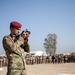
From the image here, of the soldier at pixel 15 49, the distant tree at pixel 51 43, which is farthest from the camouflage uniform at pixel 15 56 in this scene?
the distant tree at pixel 51 43

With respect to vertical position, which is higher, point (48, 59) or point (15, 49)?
point (48, 59)

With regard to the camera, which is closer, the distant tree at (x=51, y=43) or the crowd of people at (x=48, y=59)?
the crowd of people at (x=48, y=59)

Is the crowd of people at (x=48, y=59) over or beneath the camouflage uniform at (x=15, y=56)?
over

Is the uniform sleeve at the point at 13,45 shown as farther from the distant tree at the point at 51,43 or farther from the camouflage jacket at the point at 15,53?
the distant tree at the point at 51,43

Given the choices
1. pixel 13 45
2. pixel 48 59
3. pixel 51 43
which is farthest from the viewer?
pixel 51 43

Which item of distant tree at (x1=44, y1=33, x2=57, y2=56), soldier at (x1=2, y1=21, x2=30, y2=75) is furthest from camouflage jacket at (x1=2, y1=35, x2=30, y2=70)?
distant tree at (x1=44, y1=33, x2=57, y2=56)

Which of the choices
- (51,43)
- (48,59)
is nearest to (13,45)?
(48,59)

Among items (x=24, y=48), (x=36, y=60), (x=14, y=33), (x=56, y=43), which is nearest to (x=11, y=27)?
(x=14, y=33)

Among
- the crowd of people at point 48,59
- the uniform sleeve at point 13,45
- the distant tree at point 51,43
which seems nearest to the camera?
the uniform sleeve at point 13,45

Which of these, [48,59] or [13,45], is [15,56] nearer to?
[13,45]

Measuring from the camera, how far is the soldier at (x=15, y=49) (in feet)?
11.4

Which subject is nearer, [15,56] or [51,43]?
[15,56]

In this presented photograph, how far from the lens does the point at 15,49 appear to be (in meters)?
3.48

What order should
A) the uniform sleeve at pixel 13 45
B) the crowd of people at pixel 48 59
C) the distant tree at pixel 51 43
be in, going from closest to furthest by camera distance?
1. the uniform sleeve at pixel 13 45
2. the crowd of people at pixel 48 59
3. the distant tree at pixel 51 43
